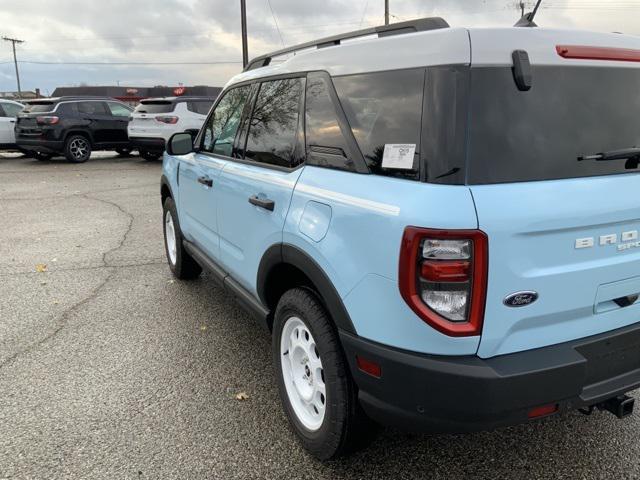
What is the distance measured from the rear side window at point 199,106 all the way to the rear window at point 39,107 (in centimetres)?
365

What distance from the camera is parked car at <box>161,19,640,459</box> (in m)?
1.89

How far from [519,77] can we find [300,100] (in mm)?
1187

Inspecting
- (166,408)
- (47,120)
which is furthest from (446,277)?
(47,120)

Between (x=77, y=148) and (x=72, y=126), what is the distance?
0.67 metres

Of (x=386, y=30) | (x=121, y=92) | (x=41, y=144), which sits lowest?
(x=41, y=144)

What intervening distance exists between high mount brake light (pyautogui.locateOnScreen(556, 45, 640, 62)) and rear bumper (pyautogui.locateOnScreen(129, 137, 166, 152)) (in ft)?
43.7

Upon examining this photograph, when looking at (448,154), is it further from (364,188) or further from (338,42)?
(338,42)

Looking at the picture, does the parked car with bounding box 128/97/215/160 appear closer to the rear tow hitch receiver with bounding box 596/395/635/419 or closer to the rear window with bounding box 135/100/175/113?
the rear window with bounding box 135/100/175/113

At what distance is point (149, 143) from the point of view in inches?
571

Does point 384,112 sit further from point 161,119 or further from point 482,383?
point 161,119

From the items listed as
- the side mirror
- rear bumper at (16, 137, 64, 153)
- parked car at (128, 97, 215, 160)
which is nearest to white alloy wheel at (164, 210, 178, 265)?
the side mirror

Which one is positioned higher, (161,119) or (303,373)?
(161,119)

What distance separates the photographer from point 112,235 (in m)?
7.14

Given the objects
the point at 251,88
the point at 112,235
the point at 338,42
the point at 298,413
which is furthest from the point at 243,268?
the point at 112,235
